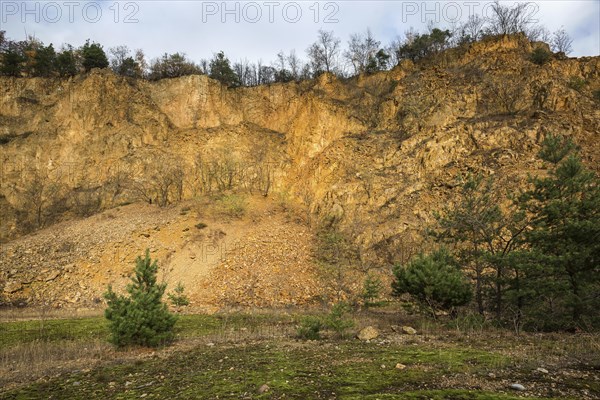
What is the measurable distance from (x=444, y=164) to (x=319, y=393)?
89.5 ft

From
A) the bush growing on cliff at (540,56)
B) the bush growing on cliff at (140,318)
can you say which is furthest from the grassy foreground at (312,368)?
the bush growing on cliff at (540,56)

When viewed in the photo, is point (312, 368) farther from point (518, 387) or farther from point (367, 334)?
point (367, 334)

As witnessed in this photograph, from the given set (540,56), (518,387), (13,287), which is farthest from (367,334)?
(540,56)

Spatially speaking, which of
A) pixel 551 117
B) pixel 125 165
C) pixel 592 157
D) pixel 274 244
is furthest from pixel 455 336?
pixel 125 165

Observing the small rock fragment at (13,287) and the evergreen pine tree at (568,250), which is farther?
the small rock fragment at (13,287)

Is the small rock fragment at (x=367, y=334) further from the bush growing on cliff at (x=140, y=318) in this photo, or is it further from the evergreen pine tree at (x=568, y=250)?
the bush growing on cliff at (x=140, y=318)

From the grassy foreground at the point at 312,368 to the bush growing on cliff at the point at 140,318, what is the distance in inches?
Answer: 15.6

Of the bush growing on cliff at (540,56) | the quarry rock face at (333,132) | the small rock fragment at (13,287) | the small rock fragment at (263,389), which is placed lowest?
the small rock fragment at (13,287)

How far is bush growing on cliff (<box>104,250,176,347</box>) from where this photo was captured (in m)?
10.4

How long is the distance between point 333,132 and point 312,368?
31395 mm

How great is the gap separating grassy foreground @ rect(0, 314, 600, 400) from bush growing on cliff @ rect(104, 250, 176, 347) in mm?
396

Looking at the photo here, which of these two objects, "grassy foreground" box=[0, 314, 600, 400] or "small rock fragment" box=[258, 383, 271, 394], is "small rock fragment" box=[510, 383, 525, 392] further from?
"small rock fragment" box=[258, 383, 271, 394]

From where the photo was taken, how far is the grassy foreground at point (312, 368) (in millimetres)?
5812

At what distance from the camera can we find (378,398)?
524cm
